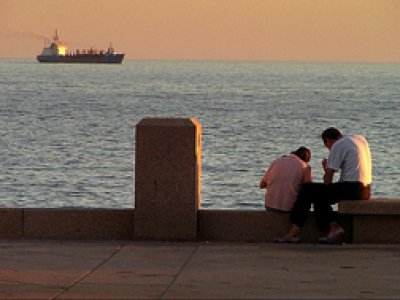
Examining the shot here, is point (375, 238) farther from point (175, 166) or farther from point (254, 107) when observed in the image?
point (254, 107)

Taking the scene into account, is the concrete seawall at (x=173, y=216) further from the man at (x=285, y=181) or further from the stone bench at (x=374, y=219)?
the man at (x=285, y=181)

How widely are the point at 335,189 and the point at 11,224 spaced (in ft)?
9.90

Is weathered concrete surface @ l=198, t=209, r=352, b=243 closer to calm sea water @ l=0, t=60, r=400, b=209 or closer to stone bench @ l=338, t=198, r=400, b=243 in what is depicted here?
stone bench @ l=338, t=198, r=400, b=243

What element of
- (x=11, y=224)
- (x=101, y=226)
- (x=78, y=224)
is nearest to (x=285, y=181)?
(x=101, y=226)

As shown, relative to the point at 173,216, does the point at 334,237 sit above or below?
below

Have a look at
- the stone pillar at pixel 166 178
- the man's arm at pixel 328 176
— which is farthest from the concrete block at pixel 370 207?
the stone pillar at pixel 166 178

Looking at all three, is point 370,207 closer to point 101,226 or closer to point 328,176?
point 328,176

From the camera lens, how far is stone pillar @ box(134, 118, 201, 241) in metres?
12.8

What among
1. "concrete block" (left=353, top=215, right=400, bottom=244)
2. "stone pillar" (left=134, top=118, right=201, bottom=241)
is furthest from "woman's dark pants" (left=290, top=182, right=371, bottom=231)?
"stone pillar" (left=134, top=118, right=201, bottom=241)

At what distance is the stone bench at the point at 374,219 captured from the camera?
12.6 m

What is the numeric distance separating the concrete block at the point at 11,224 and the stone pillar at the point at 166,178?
3.65 feet

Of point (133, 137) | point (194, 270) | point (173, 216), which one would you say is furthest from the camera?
point (133, 137)

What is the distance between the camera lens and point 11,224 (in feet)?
42.8

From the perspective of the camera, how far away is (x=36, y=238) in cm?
1302
